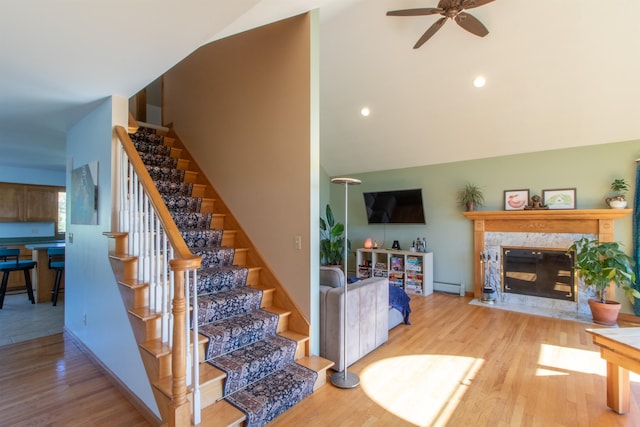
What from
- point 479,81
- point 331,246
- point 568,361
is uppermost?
point 479,81

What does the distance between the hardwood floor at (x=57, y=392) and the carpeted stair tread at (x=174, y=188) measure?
1.95m

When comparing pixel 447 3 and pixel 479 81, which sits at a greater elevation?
pixel 447 3

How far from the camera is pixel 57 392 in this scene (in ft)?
8.14

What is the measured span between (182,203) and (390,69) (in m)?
3.33

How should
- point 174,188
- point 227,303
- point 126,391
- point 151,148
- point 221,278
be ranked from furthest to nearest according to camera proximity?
point 151,148 → point 174,188 → point 221,278 → point 227,303 → point 126,391

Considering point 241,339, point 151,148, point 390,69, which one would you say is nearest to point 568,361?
point 241,339

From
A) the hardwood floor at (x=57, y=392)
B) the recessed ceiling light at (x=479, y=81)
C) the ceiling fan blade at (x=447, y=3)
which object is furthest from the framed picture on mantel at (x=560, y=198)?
the hardwood floor at (x=57, y=392)

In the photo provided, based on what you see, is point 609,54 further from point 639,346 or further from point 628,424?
point 628,424

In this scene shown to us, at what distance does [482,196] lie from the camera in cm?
531

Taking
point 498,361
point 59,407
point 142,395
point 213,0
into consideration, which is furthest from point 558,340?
point 59,407

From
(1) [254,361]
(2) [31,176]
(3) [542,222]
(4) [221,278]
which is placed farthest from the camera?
(2) [31,176]

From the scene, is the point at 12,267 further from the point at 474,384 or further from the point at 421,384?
the point at 474,384

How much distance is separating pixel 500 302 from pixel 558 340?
157 cm

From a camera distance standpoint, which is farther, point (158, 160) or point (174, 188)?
point (158, 160)
